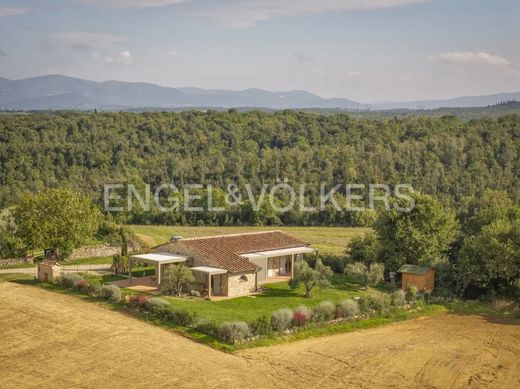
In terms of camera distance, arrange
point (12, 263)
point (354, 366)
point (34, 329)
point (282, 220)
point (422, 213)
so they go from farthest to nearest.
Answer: point (282, 220)
point (12, 263)
point (422, 213)
point (34, 329)
point (354, 366)

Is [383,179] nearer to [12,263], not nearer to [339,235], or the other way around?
[339,235]

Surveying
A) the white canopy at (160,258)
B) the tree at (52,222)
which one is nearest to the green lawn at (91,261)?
the tree at (52,222)

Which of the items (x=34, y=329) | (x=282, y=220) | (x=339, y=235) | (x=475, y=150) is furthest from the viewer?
(x=475, y=150)

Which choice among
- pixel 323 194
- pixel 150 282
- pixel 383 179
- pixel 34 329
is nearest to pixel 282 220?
pixel 323 194

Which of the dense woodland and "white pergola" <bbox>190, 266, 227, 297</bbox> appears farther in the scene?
the dense woodland

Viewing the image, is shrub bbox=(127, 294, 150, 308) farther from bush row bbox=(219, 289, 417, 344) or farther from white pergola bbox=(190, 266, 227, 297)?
bush row bbox=(219, 289, 417, 344)

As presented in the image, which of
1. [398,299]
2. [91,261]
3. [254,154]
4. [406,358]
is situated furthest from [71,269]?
[254,154]

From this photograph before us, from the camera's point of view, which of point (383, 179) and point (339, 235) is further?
point (383, 179)

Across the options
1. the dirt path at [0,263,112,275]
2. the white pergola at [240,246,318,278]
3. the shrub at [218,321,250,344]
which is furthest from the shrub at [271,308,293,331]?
the dirt path at [0,263,112,275]

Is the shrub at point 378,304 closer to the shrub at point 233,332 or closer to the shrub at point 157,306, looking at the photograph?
the shrub at point 233,332
